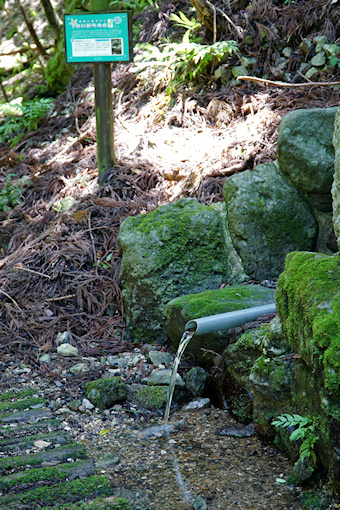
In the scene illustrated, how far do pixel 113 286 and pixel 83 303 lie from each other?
14.4 inches

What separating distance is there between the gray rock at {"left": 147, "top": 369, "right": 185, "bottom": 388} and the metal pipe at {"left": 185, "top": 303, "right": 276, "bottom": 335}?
454 millimetres

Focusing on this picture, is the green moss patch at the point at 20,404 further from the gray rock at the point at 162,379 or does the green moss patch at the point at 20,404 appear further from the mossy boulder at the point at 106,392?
the gray rock at the point at 162,379

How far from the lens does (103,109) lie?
6.19m

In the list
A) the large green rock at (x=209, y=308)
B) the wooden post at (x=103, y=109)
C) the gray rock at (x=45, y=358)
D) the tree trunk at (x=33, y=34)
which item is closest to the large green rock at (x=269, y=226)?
the large green rock at (x=209, y=308)

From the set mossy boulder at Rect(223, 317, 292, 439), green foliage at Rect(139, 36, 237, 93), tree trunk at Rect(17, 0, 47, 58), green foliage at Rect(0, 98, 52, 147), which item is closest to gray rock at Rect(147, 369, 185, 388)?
mossy boulder at Rect(223, 317, 292, 439)

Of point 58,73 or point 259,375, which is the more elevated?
point 58,73

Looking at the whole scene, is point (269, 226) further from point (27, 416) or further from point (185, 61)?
point (185, 61)

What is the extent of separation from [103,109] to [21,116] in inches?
145

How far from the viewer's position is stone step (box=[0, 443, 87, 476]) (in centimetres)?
266

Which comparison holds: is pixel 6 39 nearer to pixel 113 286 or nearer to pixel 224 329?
pixel 113 286

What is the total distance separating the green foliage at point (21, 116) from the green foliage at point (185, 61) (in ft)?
6.75

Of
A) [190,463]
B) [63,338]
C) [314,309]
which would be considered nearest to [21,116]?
[63,338]

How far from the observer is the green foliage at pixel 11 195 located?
274 inches

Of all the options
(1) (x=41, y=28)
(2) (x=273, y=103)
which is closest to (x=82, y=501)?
(2) (x=273, y=103)
